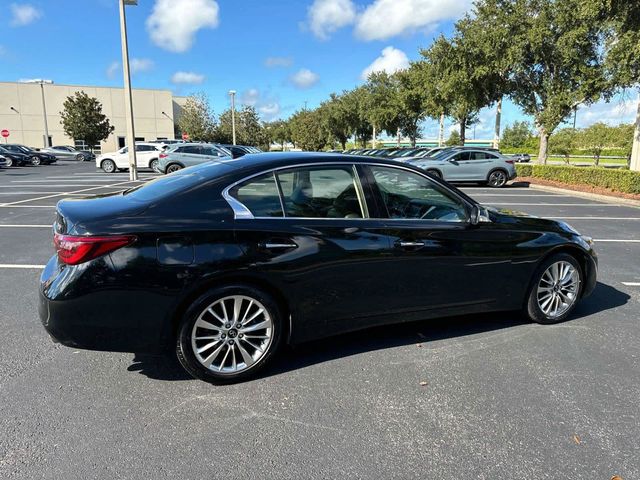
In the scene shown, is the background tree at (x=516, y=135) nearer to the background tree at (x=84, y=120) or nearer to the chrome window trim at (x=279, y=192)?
the background tree at (x=84, y=120)

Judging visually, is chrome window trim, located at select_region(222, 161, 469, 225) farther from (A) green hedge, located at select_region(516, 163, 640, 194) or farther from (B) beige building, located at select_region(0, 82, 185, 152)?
(B) beige building, located at select_region(0, 82, 185, 152)

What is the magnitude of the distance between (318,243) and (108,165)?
90.3ft

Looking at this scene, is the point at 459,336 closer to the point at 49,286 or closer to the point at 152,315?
the point at 152,315

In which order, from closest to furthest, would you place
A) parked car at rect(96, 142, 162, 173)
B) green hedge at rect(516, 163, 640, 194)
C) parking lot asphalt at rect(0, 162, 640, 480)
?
parking lot asphalt at rect(0, 162, 640, 480) < green hedge at rect(516, 163, 640, 194) < parked car at rect(96, 142, 162, 173)

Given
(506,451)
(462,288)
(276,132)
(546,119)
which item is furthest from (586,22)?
(276,132)

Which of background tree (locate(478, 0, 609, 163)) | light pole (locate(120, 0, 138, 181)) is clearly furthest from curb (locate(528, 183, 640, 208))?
light pole (locate(120, 0, 138, 181))

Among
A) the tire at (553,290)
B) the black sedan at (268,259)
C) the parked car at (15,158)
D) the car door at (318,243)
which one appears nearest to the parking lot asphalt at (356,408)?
the tire at (553,290)

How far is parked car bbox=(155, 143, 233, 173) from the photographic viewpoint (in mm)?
22578

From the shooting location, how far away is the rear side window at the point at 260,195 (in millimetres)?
3338

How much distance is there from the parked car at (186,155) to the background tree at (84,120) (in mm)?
37697

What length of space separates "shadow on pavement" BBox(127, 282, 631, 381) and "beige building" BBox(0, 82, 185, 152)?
2649 inches

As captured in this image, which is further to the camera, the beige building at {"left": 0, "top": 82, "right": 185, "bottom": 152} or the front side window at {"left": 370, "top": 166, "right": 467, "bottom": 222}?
the beige building at {"left": 0, "top": 82, "right": 185, "bottom": 152}

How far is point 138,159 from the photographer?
2652 centimetres

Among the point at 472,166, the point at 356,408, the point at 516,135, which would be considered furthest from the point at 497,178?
Result: the point at 516,135
